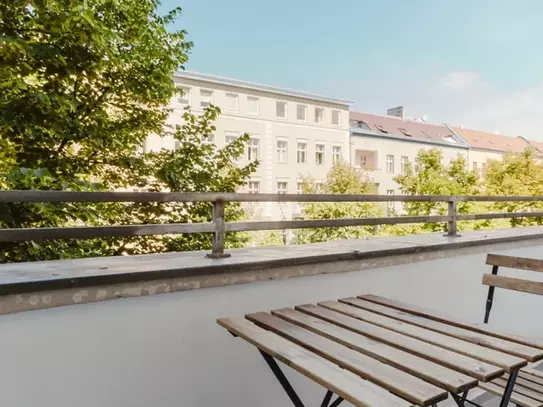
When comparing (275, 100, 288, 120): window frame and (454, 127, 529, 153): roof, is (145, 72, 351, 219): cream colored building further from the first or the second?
(454, 127, 529, 153): roof


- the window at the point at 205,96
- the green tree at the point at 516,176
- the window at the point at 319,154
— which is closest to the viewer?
the green tree at the point at 516,176

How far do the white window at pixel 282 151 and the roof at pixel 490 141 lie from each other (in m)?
16.5

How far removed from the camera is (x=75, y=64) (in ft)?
14.2

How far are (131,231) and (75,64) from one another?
309 cm

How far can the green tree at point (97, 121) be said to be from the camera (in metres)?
3.74

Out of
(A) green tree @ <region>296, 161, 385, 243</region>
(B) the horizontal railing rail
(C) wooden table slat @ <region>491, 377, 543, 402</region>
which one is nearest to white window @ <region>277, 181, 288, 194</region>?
(A) green tree @ <region>296, 161, 385, 243</region>

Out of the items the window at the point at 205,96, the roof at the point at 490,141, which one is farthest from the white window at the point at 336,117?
the roof at the point at 490,141

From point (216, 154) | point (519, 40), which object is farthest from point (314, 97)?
point (216, 154)

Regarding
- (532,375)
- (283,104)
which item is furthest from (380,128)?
(532,375)

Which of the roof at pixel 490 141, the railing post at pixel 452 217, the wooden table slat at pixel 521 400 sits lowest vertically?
the wooden table slat at pixel 521 400

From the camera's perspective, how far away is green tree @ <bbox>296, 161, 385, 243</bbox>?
52.6ft

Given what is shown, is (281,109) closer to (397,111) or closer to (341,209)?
(341,209)

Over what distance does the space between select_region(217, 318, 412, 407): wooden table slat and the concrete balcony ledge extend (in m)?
0.43

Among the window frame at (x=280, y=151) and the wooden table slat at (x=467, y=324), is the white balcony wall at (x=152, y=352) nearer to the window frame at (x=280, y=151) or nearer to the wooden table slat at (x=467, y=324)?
the wooden table slat at (x=467, y=324)
